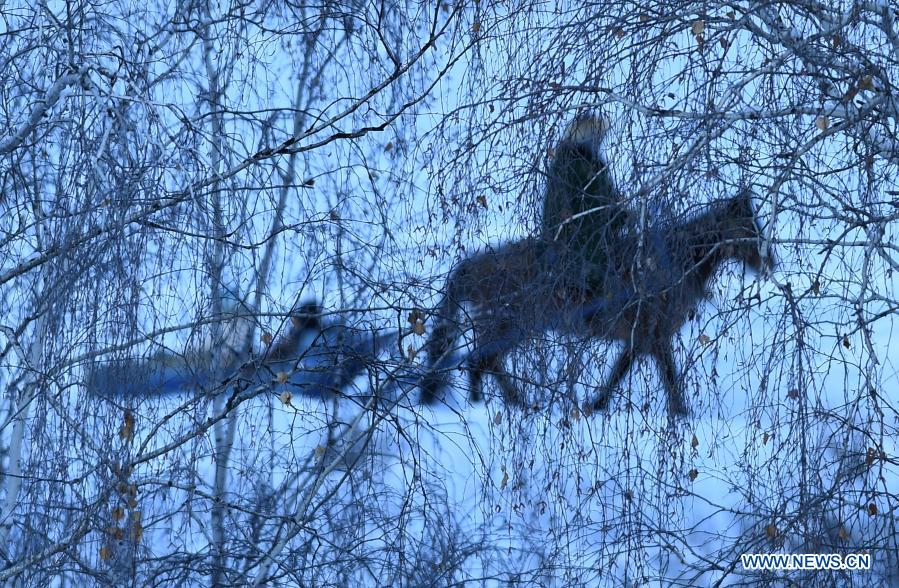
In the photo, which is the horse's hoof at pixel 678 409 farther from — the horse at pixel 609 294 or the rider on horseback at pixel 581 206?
the rider on horseback at pixel 581 206

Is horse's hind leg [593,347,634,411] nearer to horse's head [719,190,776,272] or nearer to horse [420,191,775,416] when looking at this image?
horse [420,191,775,416]

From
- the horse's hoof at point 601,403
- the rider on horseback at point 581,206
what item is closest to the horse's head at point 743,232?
the rider on horseback at point 581,206

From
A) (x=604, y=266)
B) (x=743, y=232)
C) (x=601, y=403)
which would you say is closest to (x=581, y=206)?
(x=604, y=266)

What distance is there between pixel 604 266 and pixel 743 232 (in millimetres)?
394

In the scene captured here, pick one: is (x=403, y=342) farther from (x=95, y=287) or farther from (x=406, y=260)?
(x=95, y=287)

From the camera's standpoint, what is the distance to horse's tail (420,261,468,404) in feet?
11.2

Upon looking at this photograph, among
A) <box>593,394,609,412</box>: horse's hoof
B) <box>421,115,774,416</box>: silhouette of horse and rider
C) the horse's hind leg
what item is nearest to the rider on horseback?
<box>421,115,774,416</box>: silhouette of horse and rider

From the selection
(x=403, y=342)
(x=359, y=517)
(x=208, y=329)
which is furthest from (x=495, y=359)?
(x=208, y=329)

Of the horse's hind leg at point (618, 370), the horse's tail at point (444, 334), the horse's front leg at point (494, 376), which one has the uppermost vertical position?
the horse's tail at point (444, 334)

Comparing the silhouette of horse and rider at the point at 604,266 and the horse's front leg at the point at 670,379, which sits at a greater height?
the silhouette of horse and rider at the point at 604,266

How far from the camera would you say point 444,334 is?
3.45 metres

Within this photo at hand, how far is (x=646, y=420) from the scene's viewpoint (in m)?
3.16

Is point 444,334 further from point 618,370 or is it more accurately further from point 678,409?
point 678,409

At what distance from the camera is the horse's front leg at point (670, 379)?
3111 mm
